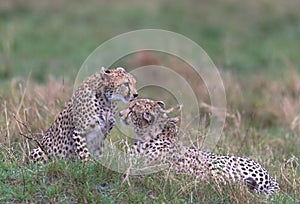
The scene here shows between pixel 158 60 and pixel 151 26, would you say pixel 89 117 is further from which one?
pixel 151 26

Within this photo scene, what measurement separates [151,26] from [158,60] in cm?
324

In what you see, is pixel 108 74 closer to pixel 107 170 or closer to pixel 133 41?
pixel 107 170

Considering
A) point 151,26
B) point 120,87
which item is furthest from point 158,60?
point 120,87

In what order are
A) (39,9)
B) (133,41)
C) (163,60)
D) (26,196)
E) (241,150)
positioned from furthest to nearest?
(39,9) → (133,41) → (163,60) → (241,150) → (26,196)

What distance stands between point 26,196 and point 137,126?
3.62ft

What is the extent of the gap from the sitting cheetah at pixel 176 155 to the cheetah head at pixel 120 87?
20cm

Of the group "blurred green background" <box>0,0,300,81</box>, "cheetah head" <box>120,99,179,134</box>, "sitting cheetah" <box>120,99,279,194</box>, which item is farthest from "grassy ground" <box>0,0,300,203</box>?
"cheetah head" <box>120,99,179,134</box>

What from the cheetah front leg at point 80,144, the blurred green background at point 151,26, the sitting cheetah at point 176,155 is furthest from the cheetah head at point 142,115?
the blurred green background at point 151,26

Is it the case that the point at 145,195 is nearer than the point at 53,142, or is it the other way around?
the point at 145,195

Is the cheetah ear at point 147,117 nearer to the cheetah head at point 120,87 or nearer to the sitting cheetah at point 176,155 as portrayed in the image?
the sitting cheetah at point 176,155

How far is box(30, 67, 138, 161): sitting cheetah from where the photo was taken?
5762mm

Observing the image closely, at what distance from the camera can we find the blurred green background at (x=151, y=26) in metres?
12.8

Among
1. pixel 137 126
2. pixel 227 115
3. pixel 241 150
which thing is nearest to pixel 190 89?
pixel 227 115

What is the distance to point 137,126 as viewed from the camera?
598 centimetres
